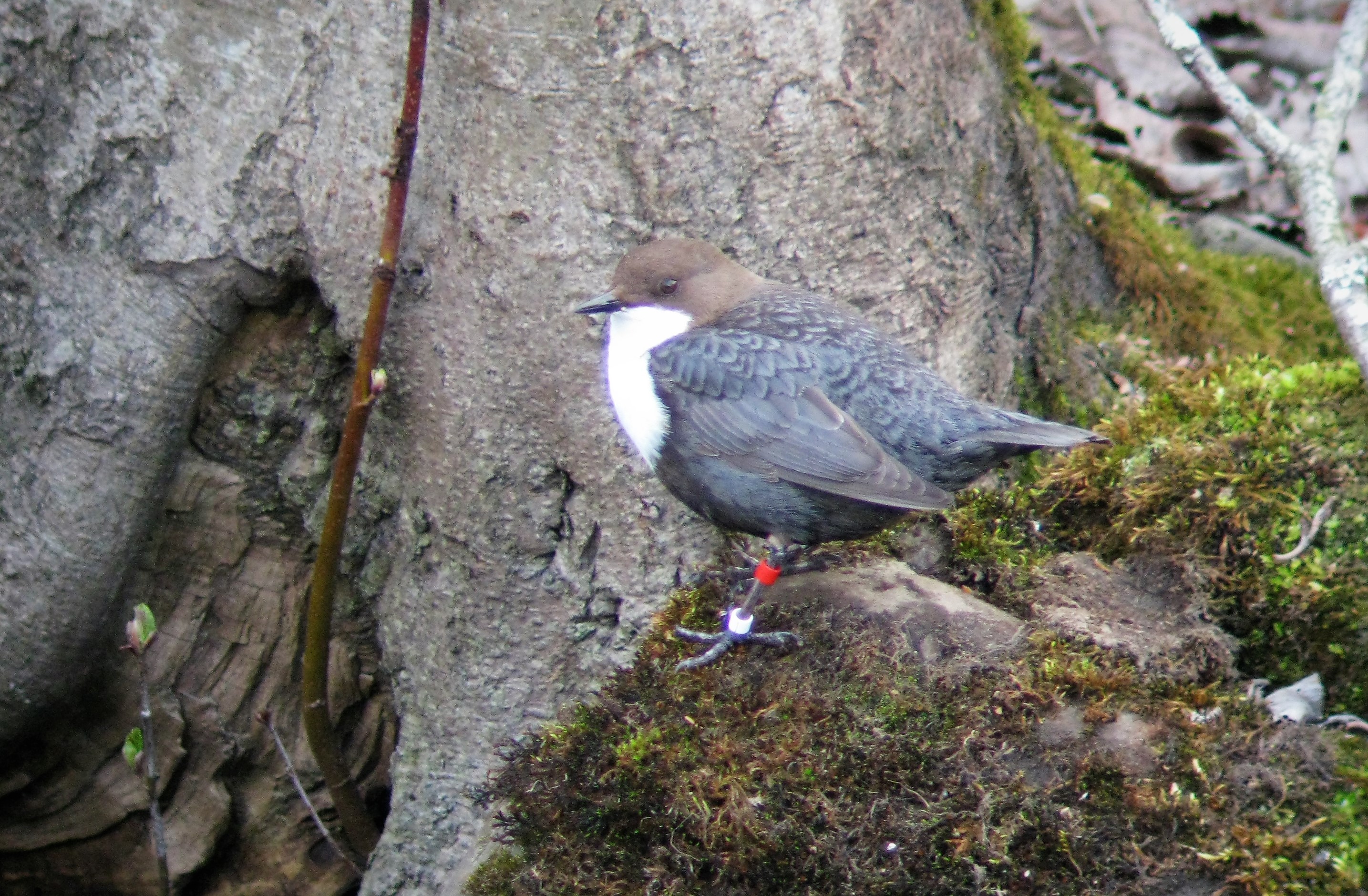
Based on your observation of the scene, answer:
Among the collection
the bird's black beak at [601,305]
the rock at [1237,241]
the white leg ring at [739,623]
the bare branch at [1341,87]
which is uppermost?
the bare branch at [1341,87]

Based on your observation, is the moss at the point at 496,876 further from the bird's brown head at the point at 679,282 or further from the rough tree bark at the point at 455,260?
the bird's brown head at the point at 679,282

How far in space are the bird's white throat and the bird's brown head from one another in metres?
0.03

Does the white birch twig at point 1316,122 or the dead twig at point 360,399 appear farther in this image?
the white birch twig at point 1316,122

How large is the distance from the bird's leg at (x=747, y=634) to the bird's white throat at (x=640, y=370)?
398 mm

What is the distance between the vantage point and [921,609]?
9.32 feet

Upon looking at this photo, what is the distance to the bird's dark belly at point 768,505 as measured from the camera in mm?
2826

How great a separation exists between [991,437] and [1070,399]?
1.16 meters

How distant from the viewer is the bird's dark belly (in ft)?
9.27

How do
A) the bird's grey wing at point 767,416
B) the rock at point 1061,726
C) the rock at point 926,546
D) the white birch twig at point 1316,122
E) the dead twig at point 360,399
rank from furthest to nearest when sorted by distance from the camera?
the white birch twig at point 1316,122 → the rock at point 926,546 → the dead twig at point 360,399 → the bird's grey wing at point 767,416 → the rock at point 1061,726

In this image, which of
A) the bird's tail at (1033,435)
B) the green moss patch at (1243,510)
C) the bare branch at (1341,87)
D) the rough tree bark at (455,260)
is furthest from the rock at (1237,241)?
the bird's tail at (1033,435)

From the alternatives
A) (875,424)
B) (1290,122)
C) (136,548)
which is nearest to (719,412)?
(875,424)

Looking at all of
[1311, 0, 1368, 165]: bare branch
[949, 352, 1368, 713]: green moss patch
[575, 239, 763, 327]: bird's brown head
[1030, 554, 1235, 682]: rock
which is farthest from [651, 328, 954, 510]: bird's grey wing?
[1311, 0, 1368, 165]: bare branch

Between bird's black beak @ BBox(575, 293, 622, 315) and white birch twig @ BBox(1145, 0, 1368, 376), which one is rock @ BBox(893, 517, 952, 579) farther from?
white birch twig @ BBox(1145, 0, 1368, 376)

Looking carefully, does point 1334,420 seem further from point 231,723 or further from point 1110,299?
point 231,723
